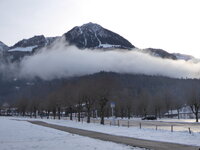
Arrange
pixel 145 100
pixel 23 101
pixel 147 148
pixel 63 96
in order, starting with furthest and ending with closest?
pixel 23 101 < pixel 145 100 < pixel 63 96 < pixel 147 148

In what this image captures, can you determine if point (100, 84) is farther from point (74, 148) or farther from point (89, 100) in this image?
point (74, 148)

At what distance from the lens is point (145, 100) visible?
399 ft

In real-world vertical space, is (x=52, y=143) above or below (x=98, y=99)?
below

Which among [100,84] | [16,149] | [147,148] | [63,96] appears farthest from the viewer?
A: [63,96]

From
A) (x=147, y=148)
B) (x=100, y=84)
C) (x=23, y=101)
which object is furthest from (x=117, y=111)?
(x=147, y=148)

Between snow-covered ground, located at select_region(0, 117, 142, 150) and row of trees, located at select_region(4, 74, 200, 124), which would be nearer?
snow-covered ground, located at select_region(0, 117, 142, 150)

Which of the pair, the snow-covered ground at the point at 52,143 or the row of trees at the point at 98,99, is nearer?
the snow-covered ground at the point at 52,143

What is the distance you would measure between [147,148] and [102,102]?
37402 millimetres

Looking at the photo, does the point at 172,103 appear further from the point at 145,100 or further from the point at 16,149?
the point at 16,149

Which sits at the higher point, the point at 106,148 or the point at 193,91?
the point at 193,91

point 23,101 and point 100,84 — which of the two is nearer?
point 100,84

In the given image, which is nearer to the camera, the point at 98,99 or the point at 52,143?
the point at 52,143

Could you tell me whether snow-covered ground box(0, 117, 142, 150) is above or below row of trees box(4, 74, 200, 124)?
below

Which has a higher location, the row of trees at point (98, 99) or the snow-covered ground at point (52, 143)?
the row of trees at point (98, 99)
